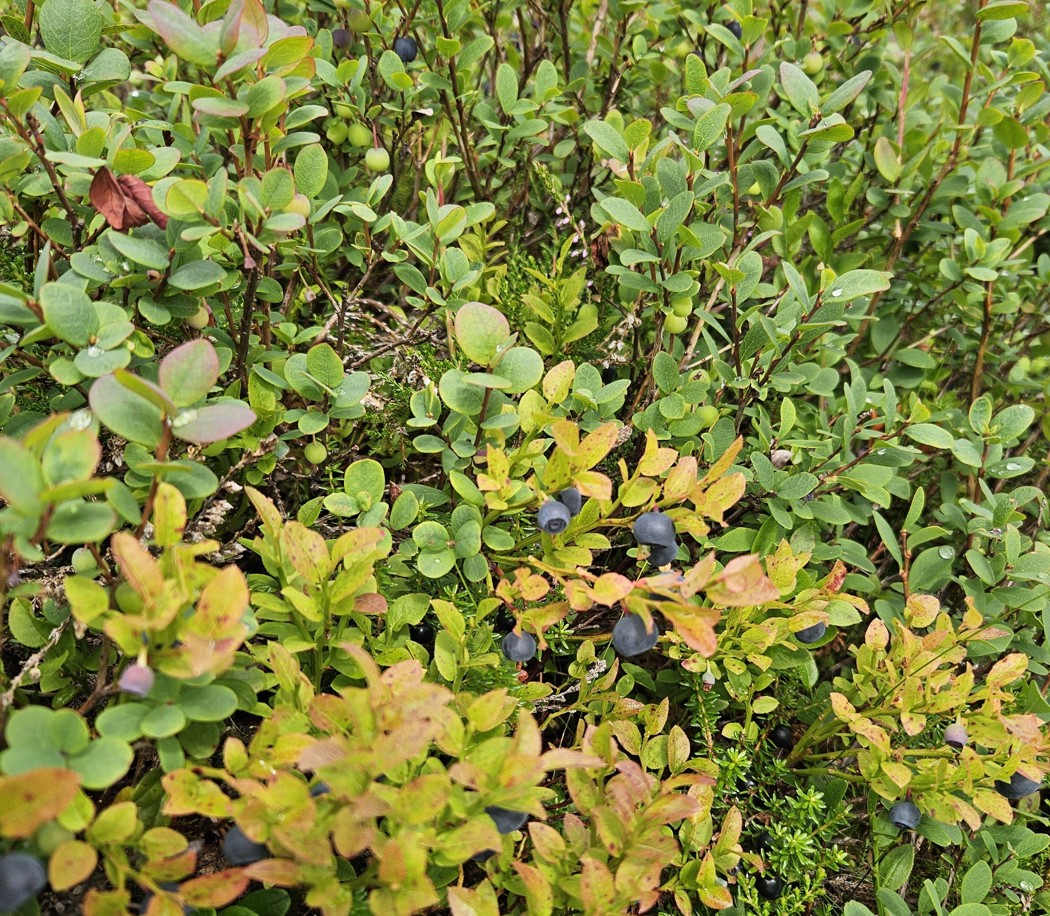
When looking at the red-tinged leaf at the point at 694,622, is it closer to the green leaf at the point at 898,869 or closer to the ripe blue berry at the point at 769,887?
the ripe blue berry at the point at 769,887

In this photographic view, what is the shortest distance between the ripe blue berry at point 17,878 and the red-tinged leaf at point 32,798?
50mm

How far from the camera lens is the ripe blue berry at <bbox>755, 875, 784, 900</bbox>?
1157 mm

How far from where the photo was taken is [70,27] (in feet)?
3.55

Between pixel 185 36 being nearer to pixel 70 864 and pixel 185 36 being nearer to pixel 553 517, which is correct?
pixel 553 517

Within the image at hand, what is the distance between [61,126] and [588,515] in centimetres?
88

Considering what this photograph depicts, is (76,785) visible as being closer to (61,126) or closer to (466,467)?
(466,467)

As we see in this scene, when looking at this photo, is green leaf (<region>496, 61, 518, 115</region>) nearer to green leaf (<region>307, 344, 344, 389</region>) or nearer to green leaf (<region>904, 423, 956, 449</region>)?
green leaf (<region>307, 344, 344, 389</region>)

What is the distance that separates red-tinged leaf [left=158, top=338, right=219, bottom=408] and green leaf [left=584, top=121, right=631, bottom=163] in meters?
0.69

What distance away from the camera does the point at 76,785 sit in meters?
0.64

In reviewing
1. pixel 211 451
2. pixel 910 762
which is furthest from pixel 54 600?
pixel 910 762

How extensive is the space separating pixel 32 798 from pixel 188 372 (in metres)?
0.40

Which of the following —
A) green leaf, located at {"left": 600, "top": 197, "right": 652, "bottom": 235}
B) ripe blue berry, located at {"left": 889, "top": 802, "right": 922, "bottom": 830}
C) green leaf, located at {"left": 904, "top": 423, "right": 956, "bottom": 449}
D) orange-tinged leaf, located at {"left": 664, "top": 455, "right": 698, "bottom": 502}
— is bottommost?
ripe blue berry, located at {"left": 889, "top": 802, "right": 922, "bottom": 830}

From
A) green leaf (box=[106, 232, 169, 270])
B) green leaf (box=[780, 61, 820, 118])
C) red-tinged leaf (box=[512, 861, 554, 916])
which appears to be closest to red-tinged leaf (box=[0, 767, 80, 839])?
red-tinged leaf (box=[512, 861, 554, 916])

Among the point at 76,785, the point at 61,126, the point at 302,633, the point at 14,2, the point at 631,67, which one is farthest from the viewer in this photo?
the point at 631,67
